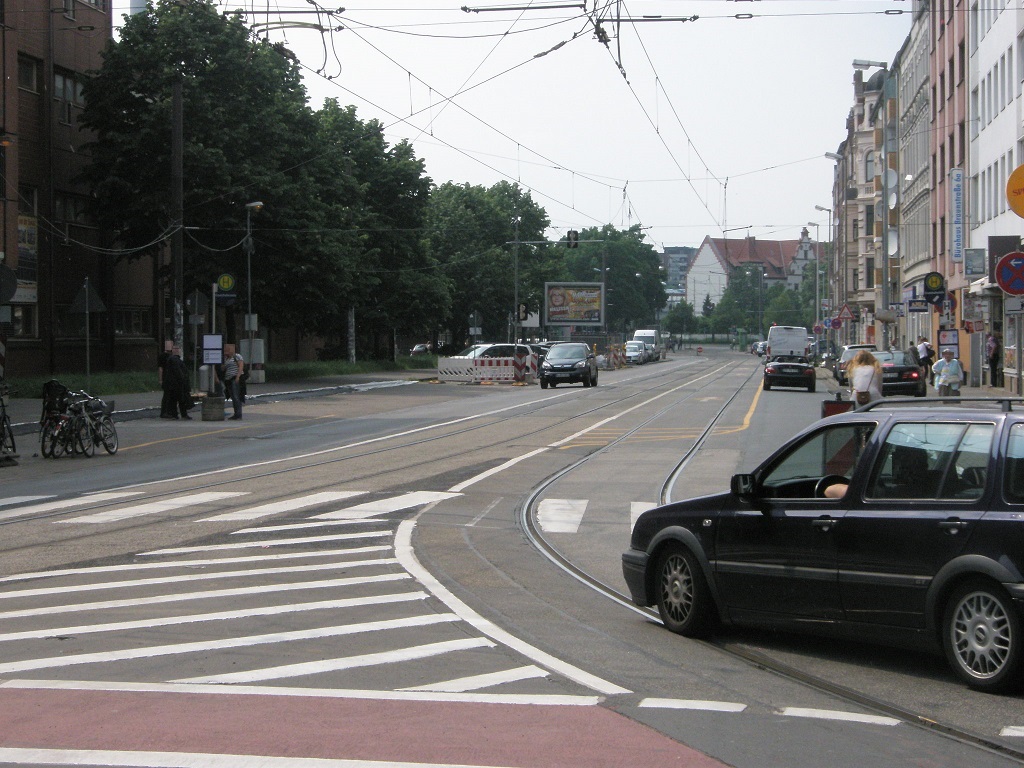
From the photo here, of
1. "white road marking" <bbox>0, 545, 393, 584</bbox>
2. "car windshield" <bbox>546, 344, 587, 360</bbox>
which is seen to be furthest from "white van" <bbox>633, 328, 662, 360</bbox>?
"white road marking" <bbox>0, 545, 393, 584</bbox>

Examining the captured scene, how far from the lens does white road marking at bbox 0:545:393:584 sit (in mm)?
10023

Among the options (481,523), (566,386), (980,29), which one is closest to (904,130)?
(980,29)

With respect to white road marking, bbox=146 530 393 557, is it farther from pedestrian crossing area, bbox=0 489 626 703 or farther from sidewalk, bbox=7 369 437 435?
sidewalk, bbox=7 369 437 435

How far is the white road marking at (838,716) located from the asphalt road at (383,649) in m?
0.02

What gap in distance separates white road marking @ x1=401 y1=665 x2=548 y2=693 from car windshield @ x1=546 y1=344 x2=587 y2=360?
143 ft

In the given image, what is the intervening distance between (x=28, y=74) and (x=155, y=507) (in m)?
33.4

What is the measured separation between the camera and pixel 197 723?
5.72m

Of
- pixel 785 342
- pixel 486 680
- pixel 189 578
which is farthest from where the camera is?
pixel 785 342

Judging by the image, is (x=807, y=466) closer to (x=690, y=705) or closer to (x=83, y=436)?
(x=690, y=705)

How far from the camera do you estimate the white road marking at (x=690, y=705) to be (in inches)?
240

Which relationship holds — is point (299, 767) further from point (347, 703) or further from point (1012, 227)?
point (1012, 227)

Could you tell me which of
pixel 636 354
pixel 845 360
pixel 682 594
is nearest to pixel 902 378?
pixel 845 360

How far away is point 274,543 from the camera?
1178 centimetres

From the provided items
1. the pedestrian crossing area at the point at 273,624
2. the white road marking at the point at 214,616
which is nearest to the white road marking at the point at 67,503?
the pedestrian crossing area at the point at 273,624
